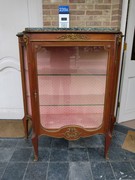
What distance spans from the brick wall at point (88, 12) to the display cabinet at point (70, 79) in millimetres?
541

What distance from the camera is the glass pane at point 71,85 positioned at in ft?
4.86

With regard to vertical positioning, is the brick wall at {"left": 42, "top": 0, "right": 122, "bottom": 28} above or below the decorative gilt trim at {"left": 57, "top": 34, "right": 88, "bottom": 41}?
above

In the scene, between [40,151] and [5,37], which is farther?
[5,37]

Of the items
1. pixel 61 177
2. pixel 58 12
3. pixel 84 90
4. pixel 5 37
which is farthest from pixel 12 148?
pixel 58 12

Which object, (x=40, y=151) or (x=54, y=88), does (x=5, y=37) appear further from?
(x=40, y=151)

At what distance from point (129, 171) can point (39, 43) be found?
4.97ft

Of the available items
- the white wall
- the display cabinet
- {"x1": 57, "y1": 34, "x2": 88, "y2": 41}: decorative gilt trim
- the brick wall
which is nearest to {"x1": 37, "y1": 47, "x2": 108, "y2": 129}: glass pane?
the display cabinet

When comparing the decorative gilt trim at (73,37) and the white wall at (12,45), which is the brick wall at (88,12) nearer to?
the white wall at (12,45)

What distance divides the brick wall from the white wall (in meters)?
0.23

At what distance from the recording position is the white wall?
1950 mm

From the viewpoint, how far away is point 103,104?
1.55 meters

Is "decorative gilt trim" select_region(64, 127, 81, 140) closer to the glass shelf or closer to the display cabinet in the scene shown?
the display cabinet

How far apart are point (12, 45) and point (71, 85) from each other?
3.61 feet

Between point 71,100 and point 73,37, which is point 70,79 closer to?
point 71,100
